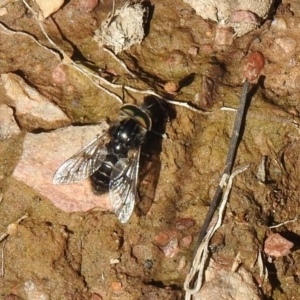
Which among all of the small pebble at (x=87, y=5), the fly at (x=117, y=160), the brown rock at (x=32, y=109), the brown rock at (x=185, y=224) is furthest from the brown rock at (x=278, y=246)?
the small pebble at (x=87, y=5)

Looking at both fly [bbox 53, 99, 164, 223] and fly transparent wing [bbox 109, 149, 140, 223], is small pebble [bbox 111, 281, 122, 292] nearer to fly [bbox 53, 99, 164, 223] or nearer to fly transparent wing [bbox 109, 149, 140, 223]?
fly transparent wing [bbox 109, 149, 140, 223]

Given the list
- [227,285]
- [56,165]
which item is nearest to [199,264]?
[227,285]

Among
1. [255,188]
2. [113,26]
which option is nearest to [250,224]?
[255,188]

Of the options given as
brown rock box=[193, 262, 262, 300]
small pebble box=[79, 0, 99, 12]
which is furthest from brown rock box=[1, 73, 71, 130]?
brown rock box=[193, 262, 262, 300]

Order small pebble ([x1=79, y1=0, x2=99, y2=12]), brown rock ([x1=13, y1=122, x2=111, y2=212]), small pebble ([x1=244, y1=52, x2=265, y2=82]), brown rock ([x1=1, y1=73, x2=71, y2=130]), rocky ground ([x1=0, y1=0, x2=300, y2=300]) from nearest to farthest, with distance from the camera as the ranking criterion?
rocky ground ([x1=0, y1=0, x2=300, y2=300]), brown rock ([x1=13, y1=122, x2=111, y2=212]), brown rock ([x1=1, y1=73, x2=71, y2=130]), small pebble ([x1=244, y1=52, x2=265, y2=82]), small pebble ([x1=79, y1=0, x2=99, y2=12])

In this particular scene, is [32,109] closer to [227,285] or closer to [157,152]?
[157,152]
